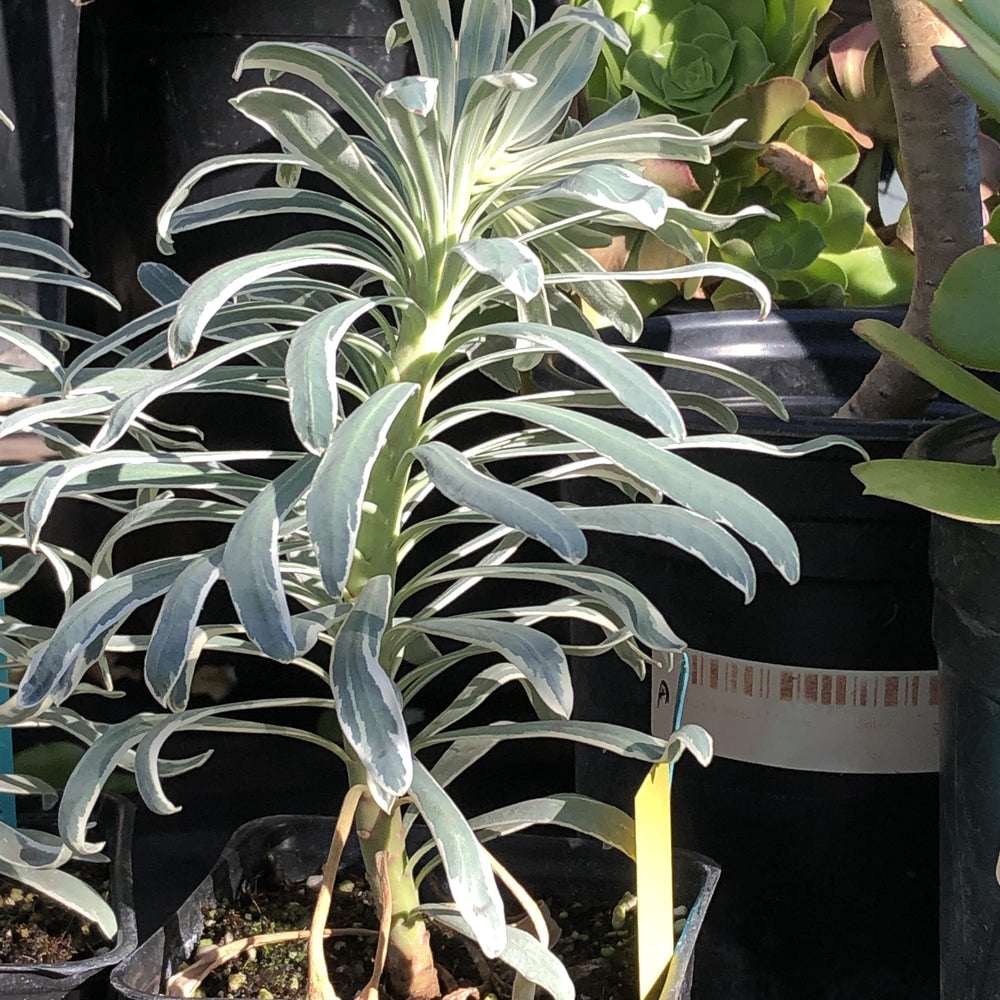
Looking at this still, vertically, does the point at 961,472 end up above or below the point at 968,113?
below

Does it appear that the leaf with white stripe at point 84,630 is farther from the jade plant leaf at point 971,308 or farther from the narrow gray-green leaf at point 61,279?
the jade plant leaf at point 971,308

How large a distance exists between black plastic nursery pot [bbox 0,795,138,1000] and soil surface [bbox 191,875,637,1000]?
46mm

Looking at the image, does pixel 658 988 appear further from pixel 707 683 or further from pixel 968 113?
pixel 968 113

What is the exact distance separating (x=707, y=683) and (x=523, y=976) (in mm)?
269

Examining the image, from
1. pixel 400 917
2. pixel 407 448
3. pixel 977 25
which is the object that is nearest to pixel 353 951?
pixel 400 917

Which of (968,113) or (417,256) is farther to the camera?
(968,113)

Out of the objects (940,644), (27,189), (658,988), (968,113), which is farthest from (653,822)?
(27,189)

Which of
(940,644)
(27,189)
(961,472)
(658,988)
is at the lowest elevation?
(658,988)

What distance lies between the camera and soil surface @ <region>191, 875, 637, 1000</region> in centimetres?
61

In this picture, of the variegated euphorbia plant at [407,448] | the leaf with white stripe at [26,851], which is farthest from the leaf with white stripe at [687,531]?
the leaf with white stripe at [26,851]

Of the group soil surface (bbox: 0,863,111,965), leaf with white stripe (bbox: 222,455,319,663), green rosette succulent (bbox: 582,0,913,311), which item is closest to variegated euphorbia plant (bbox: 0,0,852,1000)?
leaf with white stripe (bbox: 222,455,319,663)

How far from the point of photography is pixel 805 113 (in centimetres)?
111

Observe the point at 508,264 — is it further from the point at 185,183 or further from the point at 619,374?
the point at 185,183

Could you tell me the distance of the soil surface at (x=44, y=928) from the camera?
649mm
